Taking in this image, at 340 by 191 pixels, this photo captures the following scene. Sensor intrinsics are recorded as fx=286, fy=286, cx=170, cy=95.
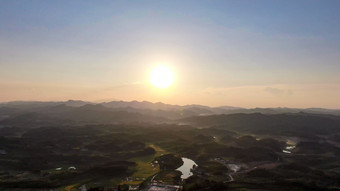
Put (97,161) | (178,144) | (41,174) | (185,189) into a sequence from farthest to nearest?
(178,144)
(97,161)
(41,174)
(185,189)

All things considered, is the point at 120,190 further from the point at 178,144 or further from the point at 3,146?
the point at 3,146

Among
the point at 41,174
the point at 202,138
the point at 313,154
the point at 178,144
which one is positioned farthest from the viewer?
the point at 202,138

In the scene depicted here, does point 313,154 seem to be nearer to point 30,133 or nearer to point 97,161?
point 97,161

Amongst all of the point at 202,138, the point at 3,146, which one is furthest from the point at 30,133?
the point at 202,138

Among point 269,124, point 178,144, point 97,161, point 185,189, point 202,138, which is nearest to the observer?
point 185,189

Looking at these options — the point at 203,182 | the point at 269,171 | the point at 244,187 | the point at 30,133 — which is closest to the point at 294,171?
the point at 269,171

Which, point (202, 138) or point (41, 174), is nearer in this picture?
point (41, 174)
